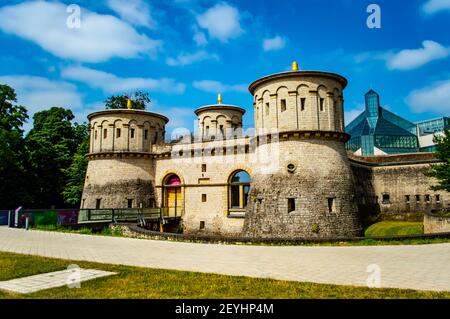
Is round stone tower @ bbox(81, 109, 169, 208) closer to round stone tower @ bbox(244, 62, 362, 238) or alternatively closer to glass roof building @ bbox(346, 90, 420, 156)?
round stone tower @ bbox(244, 62, 362, 238)

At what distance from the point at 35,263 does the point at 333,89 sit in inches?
712

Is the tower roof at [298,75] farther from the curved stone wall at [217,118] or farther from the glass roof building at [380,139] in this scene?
the glass roof building at [380,139]

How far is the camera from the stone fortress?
18469 mm

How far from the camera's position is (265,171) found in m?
19.8

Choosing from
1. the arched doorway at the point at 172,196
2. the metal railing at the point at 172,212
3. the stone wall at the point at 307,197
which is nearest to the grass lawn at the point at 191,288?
the stone wall at the point at 307,197

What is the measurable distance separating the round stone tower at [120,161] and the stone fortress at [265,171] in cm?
8

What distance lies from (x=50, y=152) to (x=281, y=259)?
3164 centimetres

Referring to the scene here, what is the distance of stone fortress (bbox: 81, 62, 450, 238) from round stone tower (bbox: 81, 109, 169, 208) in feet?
0.27

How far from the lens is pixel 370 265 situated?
8094 mm

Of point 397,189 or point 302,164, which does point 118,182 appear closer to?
point 302,164

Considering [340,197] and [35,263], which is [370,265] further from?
[340,197]

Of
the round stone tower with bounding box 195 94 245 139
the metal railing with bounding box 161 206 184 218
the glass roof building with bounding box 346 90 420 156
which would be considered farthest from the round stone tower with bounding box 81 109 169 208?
the glass roof building with bounding box 346 90 420 156

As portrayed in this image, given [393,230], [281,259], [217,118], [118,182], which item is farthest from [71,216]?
[393,230]
